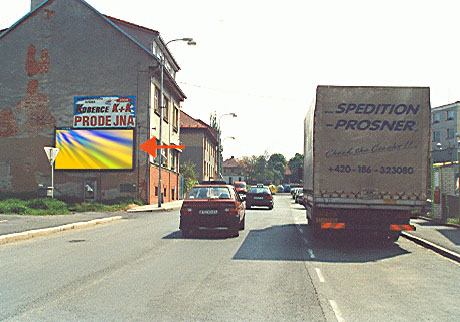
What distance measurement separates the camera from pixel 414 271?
9.19m

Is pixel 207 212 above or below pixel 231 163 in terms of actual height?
below

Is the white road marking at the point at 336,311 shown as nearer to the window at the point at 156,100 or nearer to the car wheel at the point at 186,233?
the car wheel at the point at 186,233

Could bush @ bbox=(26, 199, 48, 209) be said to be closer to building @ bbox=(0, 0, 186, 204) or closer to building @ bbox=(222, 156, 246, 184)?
building @ bbox=(0, 0, 186, 204)

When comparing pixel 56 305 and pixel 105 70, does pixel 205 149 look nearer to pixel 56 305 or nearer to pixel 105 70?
pixel 105 70

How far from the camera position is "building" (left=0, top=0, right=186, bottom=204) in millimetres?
31609

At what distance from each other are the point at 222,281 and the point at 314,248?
4.96 m

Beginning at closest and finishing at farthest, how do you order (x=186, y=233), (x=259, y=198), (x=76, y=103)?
(x=186, y=233)
(x=259, y=198)
(x=76, y=103)

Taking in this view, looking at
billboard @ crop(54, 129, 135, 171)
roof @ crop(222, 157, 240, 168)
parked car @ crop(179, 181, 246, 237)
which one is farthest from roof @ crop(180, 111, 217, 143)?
roof @ crop(222, 157, 240, 168)

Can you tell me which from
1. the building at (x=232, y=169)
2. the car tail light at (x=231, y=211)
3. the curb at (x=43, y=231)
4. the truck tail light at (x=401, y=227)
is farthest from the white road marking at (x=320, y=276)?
the building at (x=232, y=169)

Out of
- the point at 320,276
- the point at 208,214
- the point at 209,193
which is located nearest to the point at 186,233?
the point at 208,214

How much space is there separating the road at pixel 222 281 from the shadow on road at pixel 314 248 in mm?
28

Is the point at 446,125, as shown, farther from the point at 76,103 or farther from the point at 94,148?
the point at 76,103

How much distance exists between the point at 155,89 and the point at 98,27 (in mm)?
5373

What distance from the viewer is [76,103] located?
32.2 m
